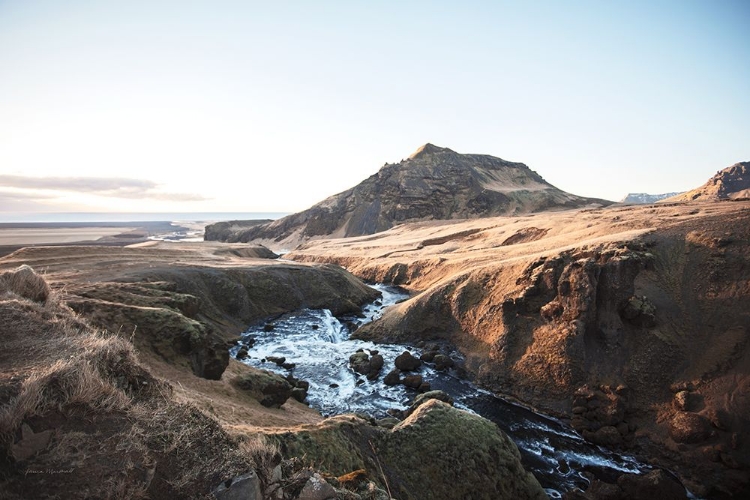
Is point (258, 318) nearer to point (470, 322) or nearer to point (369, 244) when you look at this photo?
point (470, 322)

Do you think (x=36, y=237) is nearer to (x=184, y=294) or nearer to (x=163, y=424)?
(x=184, y=294)

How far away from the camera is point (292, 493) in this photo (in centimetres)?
544

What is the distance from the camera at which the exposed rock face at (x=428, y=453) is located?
28.7ft

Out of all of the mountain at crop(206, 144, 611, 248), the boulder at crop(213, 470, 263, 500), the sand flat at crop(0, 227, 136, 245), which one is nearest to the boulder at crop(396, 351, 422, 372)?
the boulder at crop(213, 470, 263, 500)

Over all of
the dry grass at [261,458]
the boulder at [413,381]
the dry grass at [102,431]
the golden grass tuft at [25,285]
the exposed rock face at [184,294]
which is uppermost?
the golden grass tuft at [25,285]

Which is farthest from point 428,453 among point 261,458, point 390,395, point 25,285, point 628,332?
point 628,332

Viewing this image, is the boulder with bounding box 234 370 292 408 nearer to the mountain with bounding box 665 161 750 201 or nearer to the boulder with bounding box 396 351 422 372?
the boulder with bounding box 396 351 422 372

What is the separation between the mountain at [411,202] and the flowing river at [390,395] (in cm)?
7977

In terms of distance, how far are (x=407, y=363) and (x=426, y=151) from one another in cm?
11886

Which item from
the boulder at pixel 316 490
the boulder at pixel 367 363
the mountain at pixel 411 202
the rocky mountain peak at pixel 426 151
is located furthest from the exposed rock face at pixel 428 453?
the rocky mountain peak at pixel 426 151

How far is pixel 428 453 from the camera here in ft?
34.0

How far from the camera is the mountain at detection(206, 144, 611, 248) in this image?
11144 centimetres

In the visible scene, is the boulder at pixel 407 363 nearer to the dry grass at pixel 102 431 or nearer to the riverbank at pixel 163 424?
the riverbank at pixel 163 424

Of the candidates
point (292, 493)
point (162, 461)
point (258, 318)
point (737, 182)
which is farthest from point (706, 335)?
point (737, 182)
